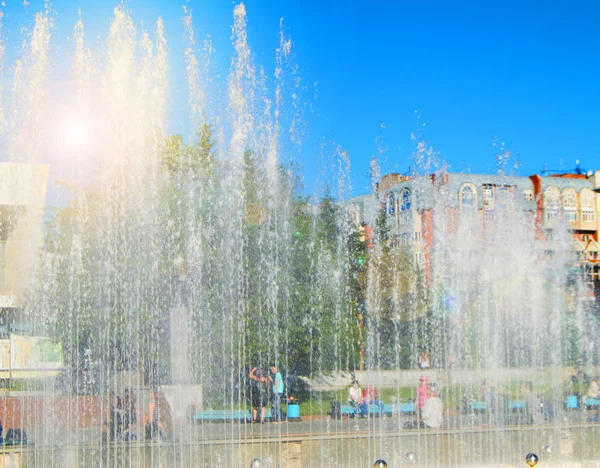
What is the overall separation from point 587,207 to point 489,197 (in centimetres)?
881

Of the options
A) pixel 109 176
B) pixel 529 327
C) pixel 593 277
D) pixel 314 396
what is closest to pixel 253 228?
pixel 109 176

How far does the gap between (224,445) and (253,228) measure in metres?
10.0

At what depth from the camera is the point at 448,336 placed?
27.3 meters

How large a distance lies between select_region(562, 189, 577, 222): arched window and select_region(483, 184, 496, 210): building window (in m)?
6.62

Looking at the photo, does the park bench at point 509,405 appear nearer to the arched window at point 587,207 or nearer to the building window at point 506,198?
the building window at point 506,198

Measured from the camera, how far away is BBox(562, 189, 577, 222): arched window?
54.0 meters

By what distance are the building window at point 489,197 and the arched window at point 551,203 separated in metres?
4.74

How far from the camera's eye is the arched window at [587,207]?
54.3m

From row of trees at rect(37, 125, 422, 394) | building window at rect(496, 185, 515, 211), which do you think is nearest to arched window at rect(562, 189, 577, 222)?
building window at rect(496, 185, 515, 211)

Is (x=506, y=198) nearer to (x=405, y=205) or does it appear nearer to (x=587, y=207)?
(x=405, y=205)

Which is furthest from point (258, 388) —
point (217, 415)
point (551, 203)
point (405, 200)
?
point (551, 203)

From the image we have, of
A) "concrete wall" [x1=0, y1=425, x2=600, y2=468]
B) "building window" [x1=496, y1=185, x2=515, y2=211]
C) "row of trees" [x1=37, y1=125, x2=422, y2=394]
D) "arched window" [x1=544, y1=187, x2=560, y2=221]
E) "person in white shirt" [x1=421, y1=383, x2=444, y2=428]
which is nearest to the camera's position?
"concrete wall" [x1=0, y1=425, x2=600, y2=468]

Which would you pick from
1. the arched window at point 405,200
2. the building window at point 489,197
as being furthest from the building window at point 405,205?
the building window at point 489,197

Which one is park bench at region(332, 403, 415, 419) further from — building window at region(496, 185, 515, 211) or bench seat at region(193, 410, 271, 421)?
building window at region(496, 185, 515, 211)
